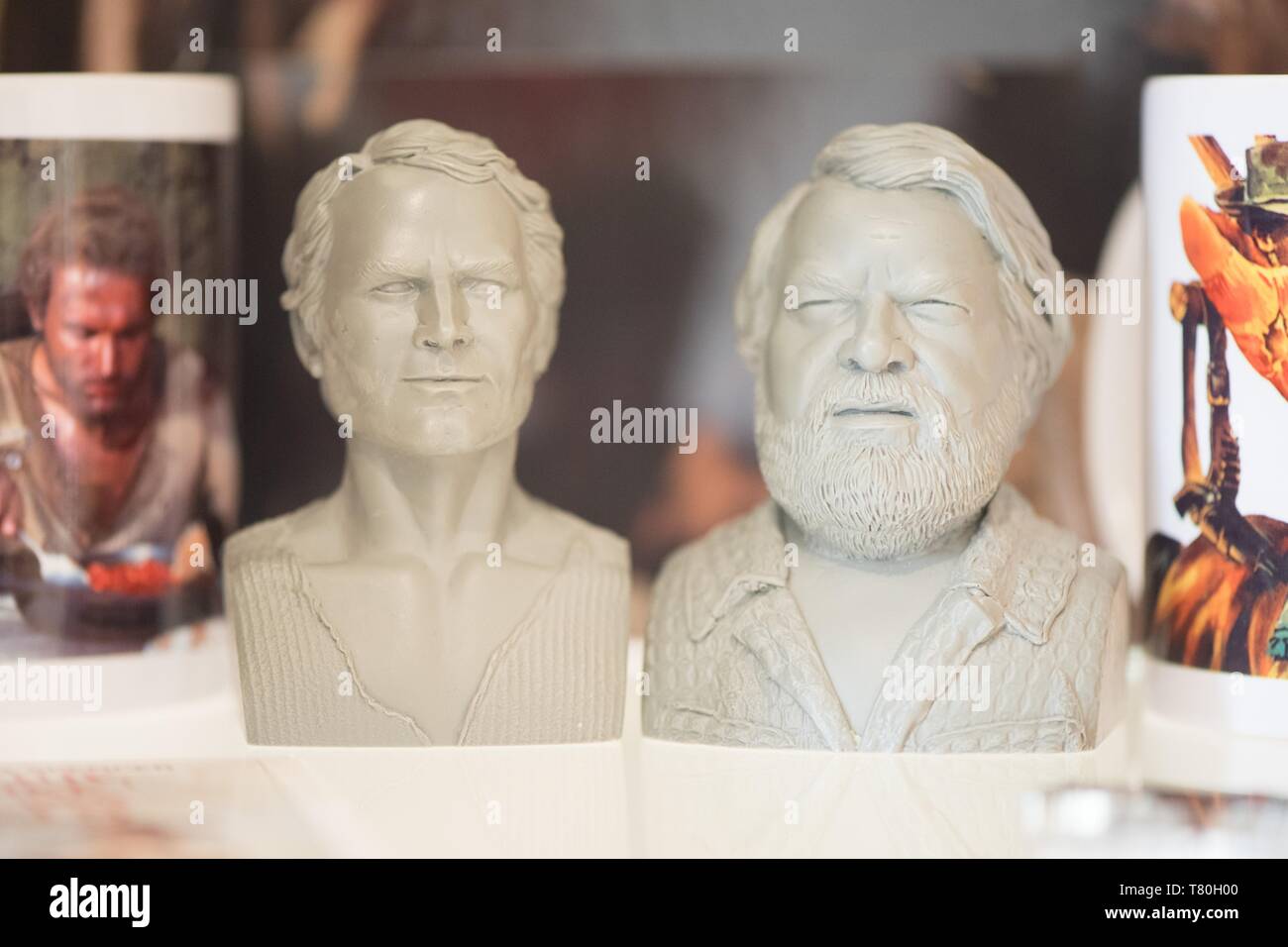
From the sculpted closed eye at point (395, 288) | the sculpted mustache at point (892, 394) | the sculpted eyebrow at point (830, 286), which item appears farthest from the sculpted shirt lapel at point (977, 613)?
the sculpted closed eye at point (395, 288)

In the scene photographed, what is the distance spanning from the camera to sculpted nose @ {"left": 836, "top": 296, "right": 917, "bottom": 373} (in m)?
1.55

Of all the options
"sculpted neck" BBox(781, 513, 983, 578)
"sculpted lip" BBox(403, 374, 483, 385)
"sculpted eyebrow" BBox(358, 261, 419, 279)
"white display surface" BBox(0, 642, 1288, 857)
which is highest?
"sculpted eyebrow" BBox(358, 261, 419, 279)

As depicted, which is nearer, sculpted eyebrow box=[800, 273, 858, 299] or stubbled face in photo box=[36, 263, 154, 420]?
sculpted eyebrow box=[800, 273, 858, 299]

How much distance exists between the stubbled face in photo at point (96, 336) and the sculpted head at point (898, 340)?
0.62m

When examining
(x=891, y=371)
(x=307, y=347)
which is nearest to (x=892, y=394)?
(x=891, y=371)

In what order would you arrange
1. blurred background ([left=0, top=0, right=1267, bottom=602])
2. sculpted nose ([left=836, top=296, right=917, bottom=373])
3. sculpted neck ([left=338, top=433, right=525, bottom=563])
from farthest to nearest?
blurred background ([left=0, top=0, right=1267, bottom=602]) → sculpted neck ([left=338, top=433, right=525, bottom=563]) → sculpted nose ([left=836, top=296, right=917, bottom=373])

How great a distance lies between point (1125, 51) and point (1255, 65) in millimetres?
206

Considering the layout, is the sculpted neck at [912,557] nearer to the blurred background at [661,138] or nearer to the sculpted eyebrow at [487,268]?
the sculpted eyebrow at [487,268]

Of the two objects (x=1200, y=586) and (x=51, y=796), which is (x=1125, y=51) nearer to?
(x=1200, y=586)

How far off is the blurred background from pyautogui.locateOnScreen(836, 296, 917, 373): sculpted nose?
2.29 feet

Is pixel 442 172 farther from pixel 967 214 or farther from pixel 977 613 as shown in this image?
pixel 977 613

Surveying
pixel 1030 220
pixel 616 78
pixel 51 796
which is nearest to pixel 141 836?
pixel 51 796

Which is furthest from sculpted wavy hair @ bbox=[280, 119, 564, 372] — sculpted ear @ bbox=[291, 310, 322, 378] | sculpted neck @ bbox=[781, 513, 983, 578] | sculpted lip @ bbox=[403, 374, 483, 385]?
sculpted neck @ bbox=[781, 513, 983, 578]

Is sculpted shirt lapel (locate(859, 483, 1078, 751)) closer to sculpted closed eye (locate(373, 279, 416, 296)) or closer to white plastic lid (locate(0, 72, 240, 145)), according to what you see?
sculpted closed eye (locate(373, 279, 416, 296))
